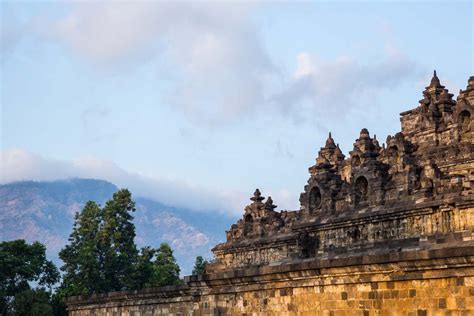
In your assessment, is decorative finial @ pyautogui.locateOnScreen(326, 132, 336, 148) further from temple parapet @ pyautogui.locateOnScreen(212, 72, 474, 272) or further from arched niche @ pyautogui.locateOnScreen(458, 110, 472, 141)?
arched niche @ pyautogui.locateOnScreen(458, 110, 472, 141)

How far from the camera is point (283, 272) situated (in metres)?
24.2

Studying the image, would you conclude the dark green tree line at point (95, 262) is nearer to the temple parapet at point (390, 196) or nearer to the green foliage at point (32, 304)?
the green foliage at point (32, 304)

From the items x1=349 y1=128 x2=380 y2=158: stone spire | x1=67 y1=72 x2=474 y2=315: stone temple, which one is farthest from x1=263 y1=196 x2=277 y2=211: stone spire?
x1=349 y1=128 x2=380 y2=158: stone spire

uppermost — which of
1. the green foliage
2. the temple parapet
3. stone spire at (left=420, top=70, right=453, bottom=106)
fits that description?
stone spire at (left=420, top=70, right=453, bottom=106)

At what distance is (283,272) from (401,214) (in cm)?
1779

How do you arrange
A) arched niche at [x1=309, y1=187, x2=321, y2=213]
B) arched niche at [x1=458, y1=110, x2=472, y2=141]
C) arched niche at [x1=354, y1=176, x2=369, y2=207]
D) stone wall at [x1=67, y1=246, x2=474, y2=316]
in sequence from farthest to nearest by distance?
arched niche at [x1=309, y1=187, x2=321, y2=213]
arched niche at [x1=458, y1=110, x2=472, y2=141]
arched niche at [x1=354, y1=176, x2=369, y2=207]
stone wall at [x1=67, y1=246, x2=474, y2=316]

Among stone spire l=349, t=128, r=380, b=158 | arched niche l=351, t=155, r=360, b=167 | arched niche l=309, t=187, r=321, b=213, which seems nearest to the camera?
arched niche l=309, t=187, r=321, b=213

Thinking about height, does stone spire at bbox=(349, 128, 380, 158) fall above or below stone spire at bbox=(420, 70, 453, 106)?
below

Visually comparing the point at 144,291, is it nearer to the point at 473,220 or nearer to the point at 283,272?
the point at 473,220

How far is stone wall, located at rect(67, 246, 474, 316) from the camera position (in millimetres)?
19141

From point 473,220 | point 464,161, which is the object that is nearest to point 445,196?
point 473,220

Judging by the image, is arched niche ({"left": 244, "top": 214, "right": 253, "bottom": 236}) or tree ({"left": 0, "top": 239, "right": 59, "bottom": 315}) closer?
arched niche ({"left": 244, "top": 214, "right": 253, "bottom": 236})

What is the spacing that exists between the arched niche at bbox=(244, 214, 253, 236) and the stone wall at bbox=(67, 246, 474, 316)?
98.8 feet

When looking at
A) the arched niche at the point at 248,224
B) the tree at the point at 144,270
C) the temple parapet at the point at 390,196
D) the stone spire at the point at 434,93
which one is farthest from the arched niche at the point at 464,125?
the tree at the point at 144,270
